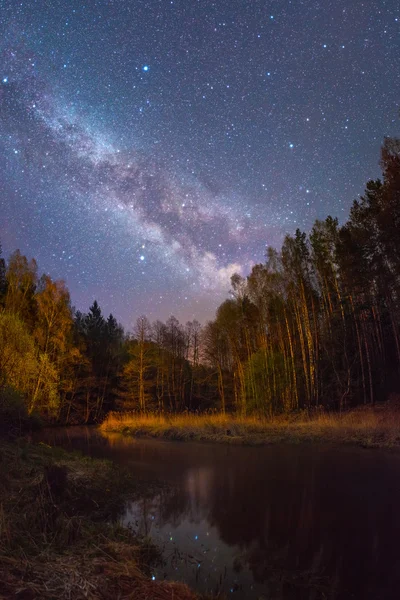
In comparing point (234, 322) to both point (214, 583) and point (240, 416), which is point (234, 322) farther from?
point (214, 583)

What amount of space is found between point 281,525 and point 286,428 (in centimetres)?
1757

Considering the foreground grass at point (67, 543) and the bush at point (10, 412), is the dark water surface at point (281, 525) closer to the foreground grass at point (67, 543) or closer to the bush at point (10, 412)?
the foreground grass at point (67, 543)

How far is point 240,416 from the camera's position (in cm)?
3170

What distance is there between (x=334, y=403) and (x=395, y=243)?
13.8m

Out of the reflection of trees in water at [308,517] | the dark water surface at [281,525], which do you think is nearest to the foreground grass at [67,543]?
the dark water surface at [281,525]

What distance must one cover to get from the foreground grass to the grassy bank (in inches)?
527

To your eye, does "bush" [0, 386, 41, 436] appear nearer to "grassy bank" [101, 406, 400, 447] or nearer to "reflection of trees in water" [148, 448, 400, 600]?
"reflection of trees in water" [148, 448, 400, 600]

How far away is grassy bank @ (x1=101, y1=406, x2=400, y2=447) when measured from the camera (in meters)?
20.4

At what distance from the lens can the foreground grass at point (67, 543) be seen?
13.0 feet

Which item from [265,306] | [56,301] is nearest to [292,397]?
[265,306]

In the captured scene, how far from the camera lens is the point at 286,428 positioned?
977 inches

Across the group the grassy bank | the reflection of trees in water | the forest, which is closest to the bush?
the forest

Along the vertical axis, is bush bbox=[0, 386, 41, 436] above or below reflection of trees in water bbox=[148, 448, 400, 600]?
above

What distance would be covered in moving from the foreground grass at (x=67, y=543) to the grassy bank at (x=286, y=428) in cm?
1339
